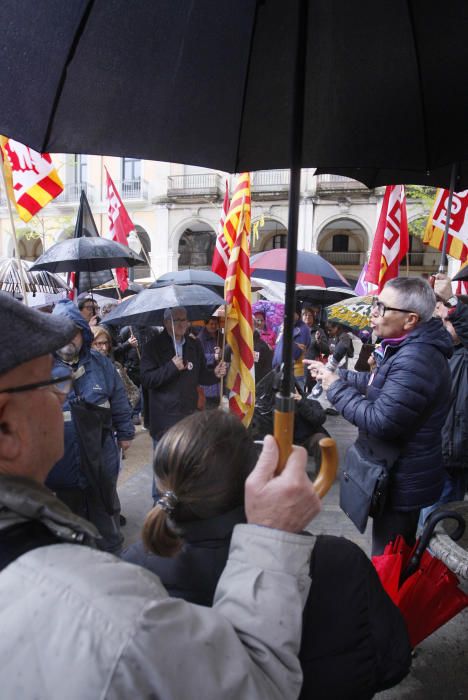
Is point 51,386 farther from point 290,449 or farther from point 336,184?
point 336,184

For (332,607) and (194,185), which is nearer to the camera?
(332,607)

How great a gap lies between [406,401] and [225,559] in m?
1.38

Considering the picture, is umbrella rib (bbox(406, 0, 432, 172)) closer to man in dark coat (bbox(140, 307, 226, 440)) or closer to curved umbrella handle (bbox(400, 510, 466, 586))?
curved umbrella handle (bbox(400, 510, 466, 586))

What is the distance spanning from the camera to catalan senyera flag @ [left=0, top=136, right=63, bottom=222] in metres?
4.13

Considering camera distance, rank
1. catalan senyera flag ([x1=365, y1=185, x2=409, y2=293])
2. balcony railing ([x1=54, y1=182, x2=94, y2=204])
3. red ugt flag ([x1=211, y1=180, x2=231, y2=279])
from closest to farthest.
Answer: red ugt flag ([x1=211, y1=180, x2=231, y2=279]) < catalan senyera flag ([x1=365, y1=185, x2=409, y2=293]) < balcony railing ([x1=54, y1=182, x2=94, y2=204])

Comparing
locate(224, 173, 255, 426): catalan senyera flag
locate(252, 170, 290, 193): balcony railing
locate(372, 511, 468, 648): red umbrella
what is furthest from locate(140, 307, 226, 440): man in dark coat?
locate(252, 170, 290, 193): balcony railing

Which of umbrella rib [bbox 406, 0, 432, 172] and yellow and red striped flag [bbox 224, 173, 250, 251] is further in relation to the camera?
yellow and red striped flag [bbox 224, 173, 250, 251]

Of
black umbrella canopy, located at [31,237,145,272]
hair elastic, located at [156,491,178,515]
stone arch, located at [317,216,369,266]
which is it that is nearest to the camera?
hair elastic, located at [156,491,178,515]

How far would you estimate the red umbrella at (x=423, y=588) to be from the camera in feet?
5.96

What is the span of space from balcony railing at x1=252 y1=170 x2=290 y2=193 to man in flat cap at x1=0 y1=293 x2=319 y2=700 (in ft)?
77.4

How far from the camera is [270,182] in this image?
2342 centimetres

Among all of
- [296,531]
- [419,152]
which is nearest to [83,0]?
[419,152]

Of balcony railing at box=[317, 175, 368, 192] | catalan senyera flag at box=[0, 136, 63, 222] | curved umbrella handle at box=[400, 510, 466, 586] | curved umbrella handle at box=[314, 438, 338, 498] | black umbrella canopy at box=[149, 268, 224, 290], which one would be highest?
balcony railing at box=[317, 175, 368, 192]

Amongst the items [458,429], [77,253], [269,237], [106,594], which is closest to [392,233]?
[458,429]
